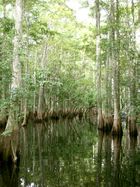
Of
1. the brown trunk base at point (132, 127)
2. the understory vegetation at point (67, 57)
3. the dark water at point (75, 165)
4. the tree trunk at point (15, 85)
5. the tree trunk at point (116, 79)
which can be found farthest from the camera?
the brown trunk base at point (132, 127)

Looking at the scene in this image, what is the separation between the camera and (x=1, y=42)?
9.82m

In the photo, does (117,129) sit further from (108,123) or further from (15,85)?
(15,85)

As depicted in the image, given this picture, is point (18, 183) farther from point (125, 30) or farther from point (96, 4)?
point (96, 4)

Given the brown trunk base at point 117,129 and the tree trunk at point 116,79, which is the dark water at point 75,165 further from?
the tree trunk at point 116,79

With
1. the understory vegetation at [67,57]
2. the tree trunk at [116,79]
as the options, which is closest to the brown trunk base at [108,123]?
the understory vegetation at [67,57]

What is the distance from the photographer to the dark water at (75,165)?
8.02 meters

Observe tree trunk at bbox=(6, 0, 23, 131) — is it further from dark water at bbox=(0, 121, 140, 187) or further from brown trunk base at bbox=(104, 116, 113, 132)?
brown trunk base at bbox=(104, 116, 113, 132)

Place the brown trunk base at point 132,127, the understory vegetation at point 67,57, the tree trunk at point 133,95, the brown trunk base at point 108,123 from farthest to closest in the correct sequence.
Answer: the brown trunk base at point 108,123, the brown trunk base at point 132,127, the tree trunk at point 133,95, the understory vegetation at point 67,57

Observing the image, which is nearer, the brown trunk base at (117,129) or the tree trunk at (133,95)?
the tree trunk at (133,95)

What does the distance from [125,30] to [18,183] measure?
34.9 ft

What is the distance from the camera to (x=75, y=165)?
385 inches

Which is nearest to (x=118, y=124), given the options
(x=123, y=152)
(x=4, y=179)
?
(x=123, y=152)

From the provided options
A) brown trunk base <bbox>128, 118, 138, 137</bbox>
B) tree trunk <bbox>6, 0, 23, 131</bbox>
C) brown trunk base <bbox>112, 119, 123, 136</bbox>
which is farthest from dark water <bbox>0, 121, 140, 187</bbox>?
brown trunk base <bbox>128, 118, 138, 137</bbox>

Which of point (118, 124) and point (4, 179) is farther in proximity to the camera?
point (118, 124)
